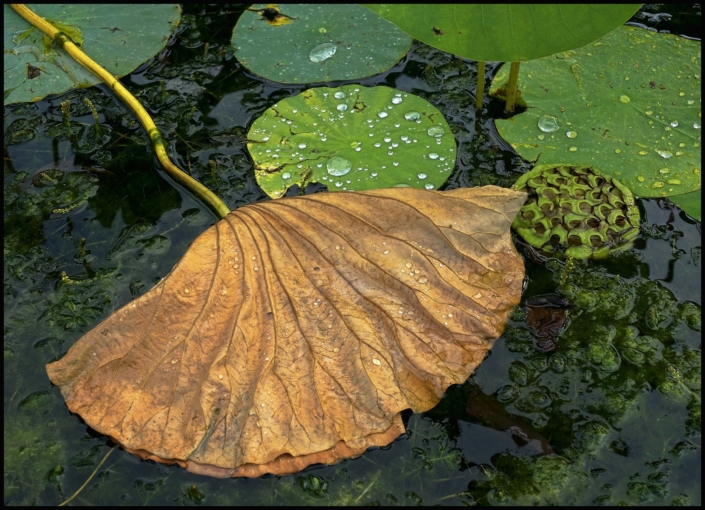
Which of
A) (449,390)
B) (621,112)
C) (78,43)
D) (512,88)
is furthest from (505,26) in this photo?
(78,43)

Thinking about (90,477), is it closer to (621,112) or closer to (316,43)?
(316,43)

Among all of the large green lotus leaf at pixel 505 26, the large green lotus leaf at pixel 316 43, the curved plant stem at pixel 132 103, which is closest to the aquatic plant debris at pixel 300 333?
the curved plant stem at pixel 132 103

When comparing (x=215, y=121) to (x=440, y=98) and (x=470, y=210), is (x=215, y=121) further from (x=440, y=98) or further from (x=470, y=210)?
(x=470, y=210)

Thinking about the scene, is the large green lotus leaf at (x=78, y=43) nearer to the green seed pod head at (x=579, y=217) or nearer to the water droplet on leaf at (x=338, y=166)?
the water droplet on leaf at (x=338, y=166)

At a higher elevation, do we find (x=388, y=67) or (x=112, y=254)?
(x=388, y=67)

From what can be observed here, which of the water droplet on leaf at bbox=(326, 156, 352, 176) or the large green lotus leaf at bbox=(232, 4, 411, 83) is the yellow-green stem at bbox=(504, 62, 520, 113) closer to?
the large green lotus leaf at bbox=(232, 4, 411, 83)

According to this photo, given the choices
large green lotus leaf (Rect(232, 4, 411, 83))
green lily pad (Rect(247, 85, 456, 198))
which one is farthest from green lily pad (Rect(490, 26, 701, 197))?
large green lotus leaf (Rect(232, 4, 411, 83))

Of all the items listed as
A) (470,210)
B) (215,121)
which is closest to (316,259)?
(470,210)
